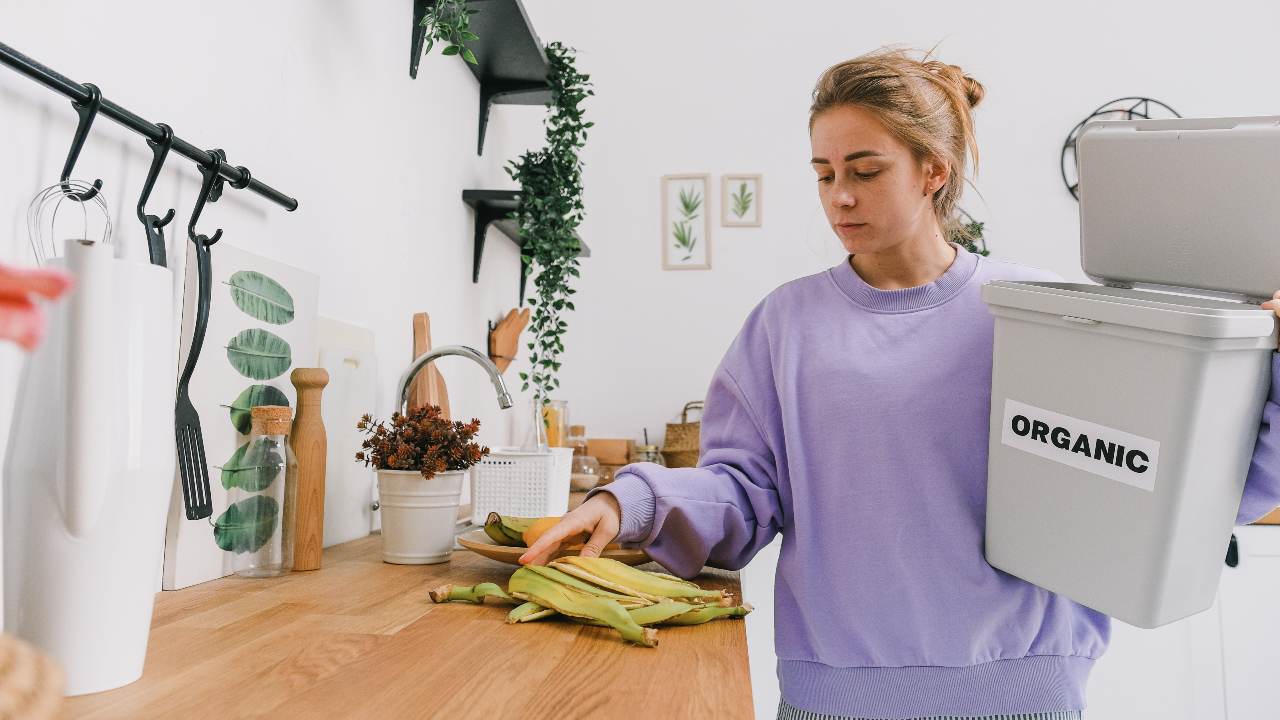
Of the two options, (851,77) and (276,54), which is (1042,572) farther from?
(276,54)

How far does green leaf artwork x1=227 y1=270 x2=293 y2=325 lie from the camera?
1.10 metres

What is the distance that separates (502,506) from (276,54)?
0.84 m

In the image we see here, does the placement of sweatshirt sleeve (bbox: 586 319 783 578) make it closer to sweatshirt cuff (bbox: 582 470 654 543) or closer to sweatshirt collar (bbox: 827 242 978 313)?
sweatshirt cuff (bbox: 582 470 654 543)

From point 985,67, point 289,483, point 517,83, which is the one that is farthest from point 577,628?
point 985,67

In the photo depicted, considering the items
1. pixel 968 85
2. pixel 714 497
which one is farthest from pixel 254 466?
pixel 968 85

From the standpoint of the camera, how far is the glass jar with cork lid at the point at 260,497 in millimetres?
1059

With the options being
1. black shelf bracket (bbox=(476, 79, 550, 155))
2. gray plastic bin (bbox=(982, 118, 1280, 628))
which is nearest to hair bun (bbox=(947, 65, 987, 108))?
gray plastic bin (bbox=(982, 118, 1280, 628))

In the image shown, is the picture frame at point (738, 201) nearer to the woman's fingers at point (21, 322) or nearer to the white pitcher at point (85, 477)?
the white pitcher at point (85, 477)

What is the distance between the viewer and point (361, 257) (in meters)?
1.55

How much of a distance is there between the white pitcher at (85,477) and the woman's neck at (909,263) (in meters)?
0.89

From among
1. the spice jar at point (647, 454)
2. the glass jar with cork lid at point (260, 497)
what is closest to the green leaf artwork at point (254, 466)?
the glass jar with cork lid at point (260, 497)

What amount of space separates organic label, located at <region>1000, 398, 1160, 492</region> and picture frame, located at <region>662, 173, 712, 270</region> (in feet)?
7.86

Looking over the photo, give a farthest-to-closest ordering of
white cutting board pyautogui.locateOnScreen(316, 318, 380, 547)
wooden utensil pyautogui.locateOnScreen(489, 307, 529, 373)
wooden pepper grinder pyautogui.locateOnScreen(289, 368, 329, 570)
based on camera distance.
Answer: wooden utensil pyautogui.locateOnScreen(489, 307, 529, 373), white cutting board pyautogui.locateOnScreen(316, 318, 380, 547), wooden pepper grinder pyautogui.locateOnScreen(289, 368, 329, 570)

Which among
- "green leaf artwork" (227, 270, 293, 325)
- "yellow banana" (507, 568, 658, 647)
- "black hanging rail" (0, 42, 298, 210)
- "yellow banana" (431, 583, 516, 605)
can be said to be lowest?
"yellow banana" (431, 583, 516, 605)
